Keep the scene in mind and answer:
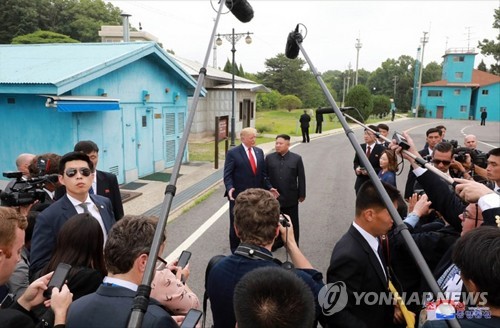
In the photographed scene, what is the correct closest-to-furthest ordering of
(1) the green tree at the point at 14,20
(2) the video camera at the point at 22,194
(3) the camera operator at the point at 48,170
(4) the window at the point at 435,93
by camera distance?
(2) the video camera at the point at 22,194
(3) the camera operator at the point at 48,170
(1) the green tree at the point at 14,20
(4) the window at the point at 435,93

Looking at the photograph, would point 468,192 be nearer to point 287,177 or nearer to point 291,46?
point 291,46

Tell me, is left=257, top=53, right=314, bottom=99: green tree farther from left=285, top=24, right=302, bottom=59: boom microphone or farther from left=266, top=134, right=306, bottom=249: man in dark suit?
left=285, top=24, right=302, bottom=59: boom microphone

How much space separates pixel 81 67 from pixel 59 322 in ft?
29.1

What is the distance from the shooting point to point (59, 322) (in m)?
1.85

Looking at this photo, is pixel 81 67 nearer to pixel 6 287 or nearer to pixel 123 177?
pixel 123 177

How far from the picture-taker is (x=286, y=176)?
602cm

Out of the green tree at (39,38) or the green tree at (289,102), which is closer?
the green tree at (39,38)

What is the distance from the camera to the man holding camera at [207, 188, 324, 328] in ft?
7.11

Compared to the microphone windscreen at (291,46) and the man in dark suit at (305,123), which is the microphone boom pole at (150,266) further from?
the man in dark suit at (305,123)

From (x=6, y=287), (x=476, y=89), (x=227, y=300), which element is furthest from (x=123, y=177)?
(x=476, y=89)

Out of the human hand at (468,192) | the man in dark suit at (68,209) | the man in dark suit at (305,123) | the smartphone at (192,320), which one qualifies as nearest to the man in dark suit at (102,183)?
the man in dark suit at (68,209)

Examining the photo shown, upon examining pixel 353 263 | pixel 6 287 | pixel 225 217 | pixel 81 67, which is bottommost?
pixel 225 217

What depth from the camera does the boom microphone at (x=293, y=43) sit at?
106 inches

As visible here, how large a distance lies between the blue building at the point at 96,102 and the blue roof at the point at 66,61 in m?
0.02
